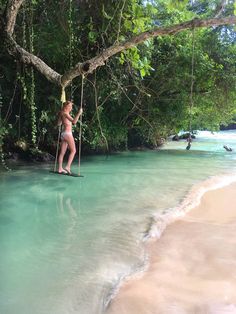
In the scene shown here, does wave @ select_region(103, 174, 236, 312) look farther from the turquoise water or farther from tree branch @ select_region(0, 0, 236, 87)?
tree branch @ select_region(0, 0, 236, 87)

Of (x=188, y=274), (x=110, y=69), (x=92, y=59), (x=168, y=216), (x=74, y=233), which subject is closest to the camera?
(x=188, y=274)

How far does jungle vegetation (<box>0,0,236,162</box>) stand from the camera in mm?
8820

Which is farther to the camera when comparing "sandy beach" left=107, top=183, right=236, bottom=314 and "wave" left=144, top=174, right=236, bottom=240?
"wave" left=144, top=174, right=236, bottom=240

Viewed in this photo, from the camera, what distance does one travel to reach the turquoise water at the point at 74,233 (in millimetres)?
3695

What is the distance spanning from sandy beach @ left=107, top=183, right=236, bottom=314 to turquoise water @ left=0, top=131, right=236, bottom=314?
9.0 inches

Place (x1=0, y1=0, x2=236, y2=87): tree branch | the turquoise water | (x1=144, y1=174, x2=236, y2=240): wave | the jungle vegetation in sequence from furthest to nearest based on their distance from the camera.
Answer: the jungle vegetation → (x1=0, y1=0, x2=236, y2=87): tree branch → (x1=144, y1=174, x2=236, y2=240): wave → the turquoise water

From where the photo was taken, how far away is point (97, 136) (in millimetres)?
13742

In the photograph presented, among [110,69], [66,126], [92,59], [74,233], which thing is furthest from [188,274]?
[110,69]

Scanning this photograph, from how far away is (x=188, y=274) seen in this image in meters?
4.12

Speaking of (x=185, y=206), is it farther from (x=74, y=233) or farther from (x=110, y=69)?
(x=110, y=69)

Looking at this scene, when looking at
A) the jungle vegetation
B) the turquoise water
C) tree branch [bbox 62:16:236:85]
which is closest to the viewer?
the turquoise water

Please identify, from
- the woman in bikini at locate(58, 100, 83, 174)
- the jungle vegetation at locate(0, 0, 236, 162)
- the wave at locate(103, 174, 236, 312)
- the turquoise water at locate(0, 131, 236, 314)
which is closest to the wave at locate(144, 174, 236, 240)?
the wave at locate(103, 174, 236, 312)

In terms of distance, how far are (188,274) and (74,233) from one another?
1931mm

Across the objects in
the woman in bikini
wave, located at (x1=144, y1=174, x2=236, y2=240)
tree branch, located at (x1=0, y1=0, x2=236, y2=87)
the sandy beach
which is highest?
tree branch, located at (x1=0, y1=0, x2=236, y2=87)
